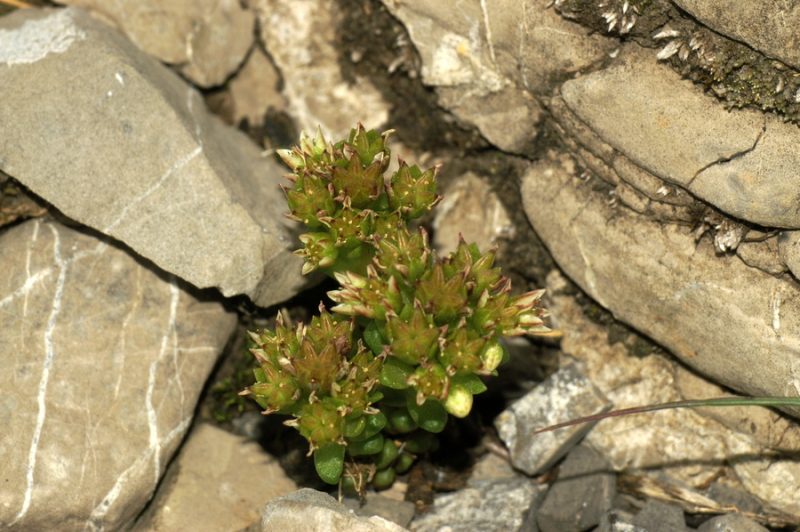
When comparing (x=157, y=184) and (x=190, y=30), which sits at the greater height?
(x=190, y=30)

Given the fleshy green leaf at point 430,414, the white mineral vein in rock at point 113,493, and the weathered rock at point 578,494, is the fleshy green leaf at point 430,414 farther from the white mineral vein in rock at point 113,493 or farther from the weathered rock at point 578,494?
the white mineral vein in rock at point 113,493

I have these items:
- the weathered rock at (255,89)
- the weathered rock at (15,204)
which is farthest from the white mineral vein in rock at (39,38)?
the weathered rock at (255,89)

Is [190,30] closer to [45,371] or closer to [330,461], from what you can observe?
[45,371]

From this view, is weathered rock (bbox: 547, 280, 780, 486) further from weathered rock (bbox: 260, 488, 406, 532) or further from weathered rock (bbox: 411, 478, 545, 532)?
weathered rock (bbox: 260, 488, 406, 532)

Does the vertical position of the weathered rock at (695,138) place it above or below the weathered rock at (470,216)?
above

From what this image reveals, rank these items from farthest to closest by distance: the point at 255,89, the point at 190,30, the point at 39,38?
1. the point at 255,89
2. the point at 190,30
3. the point at 39,38

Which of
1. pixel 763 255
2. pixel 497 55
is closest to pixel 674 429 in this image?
pixel 763 255

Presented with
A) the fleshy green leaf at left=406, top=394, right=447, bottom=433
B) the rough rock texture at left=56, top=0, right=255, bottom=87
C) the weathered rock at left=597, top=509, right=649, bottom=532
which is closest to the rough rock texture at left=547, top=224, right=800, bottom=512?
the weathered rock at left=597, top=509, right=649, bottom=532
